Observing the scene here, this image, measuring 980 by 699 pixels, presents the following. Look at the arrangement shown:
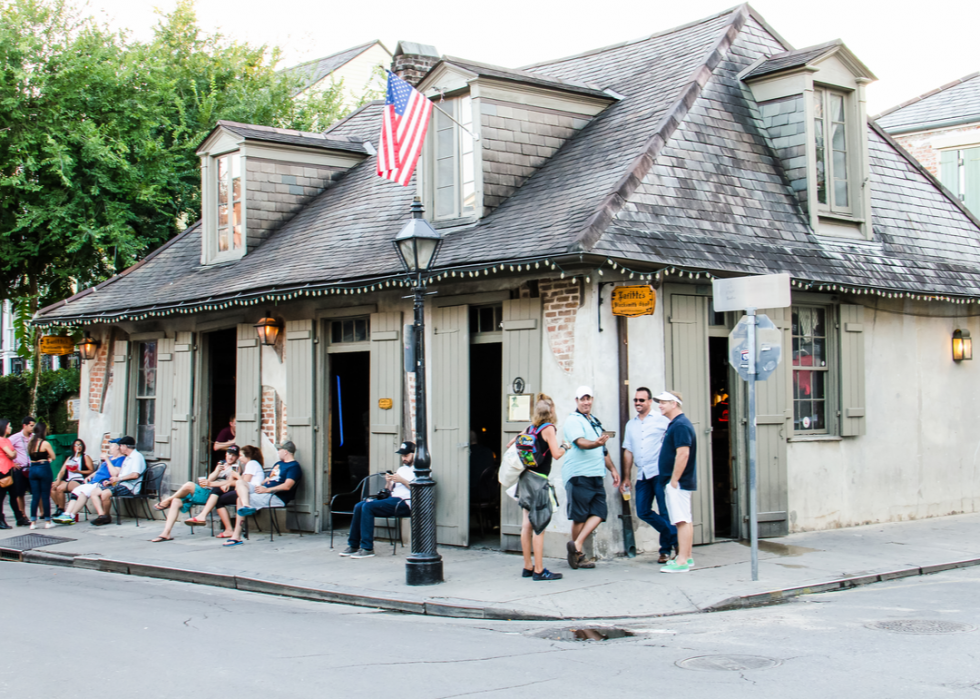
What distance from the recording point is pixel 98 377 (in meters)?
17.7

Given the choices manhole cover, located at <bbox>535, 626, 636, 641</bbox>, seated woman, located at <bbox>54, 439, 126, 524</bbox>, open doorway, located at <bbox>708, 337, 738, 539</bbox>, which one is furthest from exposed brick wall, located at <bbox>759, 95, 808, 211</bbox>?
seated woman, located at <bbox>54, 439, 126, 524</bbox>

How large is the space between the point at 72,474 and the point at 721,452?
9962 mm

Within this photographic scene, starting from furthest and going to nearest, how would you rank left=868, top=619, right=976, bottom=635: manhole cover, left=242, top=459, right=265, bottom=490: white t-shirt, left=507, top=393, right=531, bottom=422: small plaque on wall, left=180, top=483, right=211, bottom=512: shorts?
1. left=180, top=483, right=211, bottom=512: shorts
2. left=242, top=459, right=265, bottom=490: white t-shirt
3. left=507, top=393, right=531, bottom=422: small plaque on wall
4. left=868, top=619, right=976, bottom=635: manhole cover

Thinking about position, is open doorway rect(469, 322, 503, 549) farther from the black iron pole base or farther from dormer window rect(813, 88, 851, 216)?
dormer window rect(813, 88, 851, 216)

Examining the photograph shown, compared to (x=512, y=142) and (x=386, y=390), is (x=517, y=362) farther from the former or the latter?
(x=512, y=142)

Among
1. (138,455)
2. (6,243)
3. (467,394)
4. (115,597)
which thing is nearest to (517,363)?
(467,394)

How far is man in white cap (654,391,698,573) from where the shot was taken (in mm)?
9750

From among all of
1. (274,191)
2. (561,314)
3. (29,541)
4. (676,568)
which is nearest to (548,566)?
(676,568)

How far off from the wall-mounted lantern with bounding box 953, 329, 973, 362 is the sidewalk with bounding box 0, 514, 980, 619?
220 centimetres

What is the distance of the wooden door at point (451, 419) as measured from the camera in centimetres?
1187

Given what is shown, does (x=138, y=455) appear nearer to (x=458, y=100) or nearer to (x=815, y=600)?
(x=458, y=100)

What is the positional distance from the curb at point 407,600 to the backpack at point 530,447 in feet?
5.50

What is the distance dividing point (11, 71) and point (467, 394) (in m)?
12.1

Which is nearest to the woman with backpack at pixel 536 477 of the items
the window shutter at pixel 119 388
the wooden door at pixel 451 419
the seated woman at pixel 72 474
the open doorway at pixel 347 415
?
the wooden door at pixel 451 419
